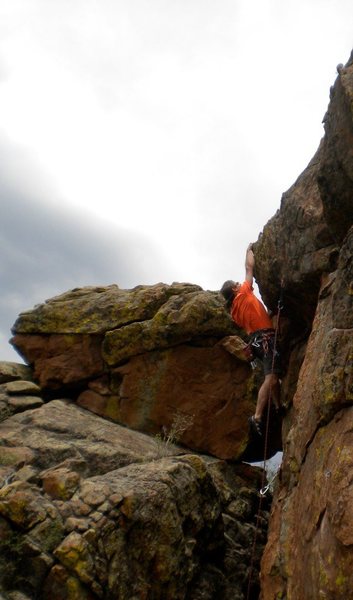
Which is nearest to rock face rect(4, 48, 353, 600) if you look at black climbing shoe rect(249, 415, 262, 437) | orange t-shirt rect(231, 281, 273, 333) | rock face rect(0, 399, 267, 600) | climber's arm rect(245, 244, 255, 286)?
rock face rect(0, 399, 267, 600)

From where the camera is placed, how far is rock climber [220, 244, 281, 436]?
51.3 feet

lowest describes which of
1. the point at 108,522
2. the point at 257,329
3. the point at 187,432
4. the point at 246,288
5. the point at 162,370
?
the point at 108,522

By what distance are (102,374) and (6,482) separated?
254 inches

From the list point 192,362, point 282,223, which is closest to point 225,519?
point 192,362

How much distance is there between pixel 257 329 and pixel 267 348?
640mm

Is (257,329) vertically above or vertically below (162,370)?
above

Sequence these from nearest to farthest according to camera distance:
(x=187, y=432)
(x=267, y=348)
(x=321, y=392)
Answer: (x=321, y=392) → (x=267, y=348) → (x=187, y=432)

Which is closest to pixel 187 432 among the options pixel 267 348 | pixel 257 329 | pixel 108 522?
pixel 267 348

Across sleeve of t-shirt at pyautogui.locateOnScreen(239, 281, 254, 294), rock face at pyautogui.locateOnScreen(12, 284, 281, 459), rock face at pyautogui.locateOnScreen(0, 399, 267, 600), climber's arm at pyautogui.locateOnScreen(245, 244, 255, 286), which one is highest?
climber's arm at pyautogui.locateOnScreen(245, 244, 255, 286)

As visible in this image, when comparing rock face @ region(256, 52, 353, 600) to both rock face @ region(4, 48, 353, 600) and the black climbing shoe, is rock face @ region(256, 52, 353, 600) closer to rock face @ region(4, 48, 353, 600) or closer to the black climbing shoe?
rock face @ region(4, 48, 353, 600)

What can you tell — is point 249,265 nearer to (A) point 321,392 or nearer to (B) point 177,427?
(B) point 177,427

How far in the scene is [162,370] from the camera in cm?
1789

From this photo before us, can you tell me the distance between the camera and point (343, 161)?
1061 cm

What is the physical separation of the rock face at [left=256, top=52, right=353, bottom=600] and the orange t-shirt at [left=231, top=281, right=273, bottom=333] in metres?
1.43
